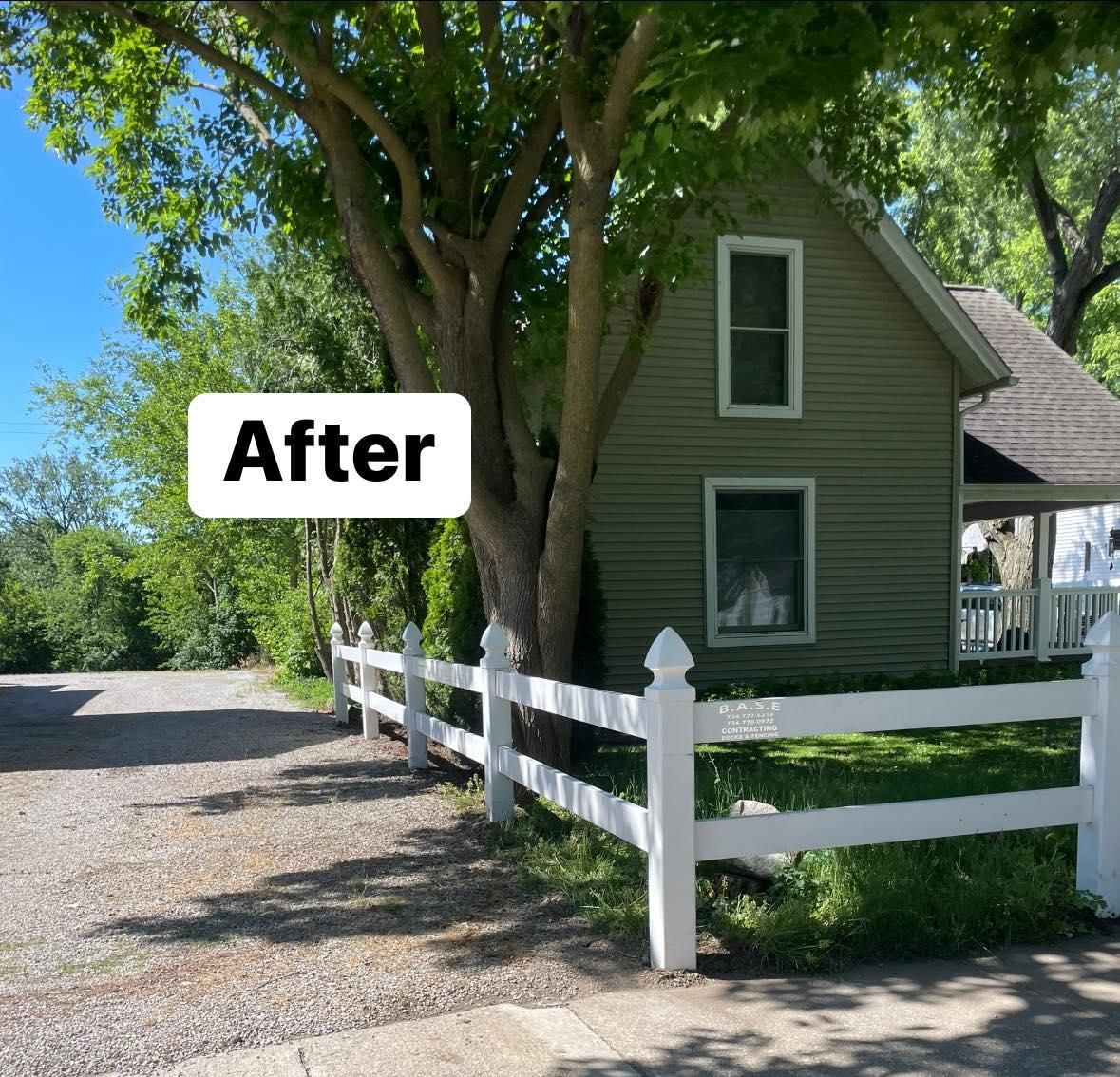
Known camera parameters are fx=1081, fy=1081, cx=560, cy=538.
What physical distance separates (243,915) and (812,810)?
2.92 m

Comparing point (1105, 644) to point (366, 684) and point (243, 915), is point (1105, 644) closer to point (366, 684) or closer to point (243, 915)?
point (243, 915)

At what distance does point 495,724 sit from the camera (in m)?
7.09

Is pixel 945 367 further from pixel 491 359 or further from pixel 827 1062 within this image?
pixel 827 1062

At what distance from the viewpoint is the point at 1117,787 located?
5246mm

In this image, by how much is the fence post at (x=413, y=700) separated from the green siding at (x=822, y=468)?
3998 millimetres

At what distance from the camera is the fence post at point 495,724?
23.2 feet

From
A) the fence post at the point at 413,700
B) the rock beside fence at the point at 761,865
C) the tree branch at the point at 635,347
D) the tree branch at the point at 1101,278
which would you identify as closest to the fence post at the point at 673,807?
the rock beside fence at the point at 761,865

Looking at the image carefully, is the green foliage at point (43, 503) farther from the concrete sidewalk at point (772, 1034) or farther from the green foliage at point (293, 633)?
the concrete sidewalk at point (772, 1034)

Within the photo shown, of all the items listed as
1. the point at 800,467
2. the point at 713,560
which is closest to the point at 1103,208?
the point at 800,467

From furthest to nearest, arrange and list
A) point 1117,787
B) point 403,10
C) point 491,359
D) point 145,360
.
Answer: point 145,360, point 403,10, point 491,359, point 1117,787

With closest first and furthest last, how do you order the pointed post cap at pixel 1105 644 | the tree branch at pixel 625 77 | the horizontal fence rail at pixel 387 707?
the pointed post cap at pixel 1105 644, the tree branch at pixel 625 77, the horizontal fence rail at pixel 387 707

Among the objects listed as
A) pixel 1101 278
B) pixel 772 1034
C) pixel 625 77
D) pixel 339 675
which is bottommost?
pixel 772 1034

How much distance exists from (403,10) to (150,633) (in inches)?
1175

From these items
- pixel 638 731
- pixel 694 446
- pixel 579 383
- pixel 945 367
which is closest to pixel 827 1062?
pixel 638 731
